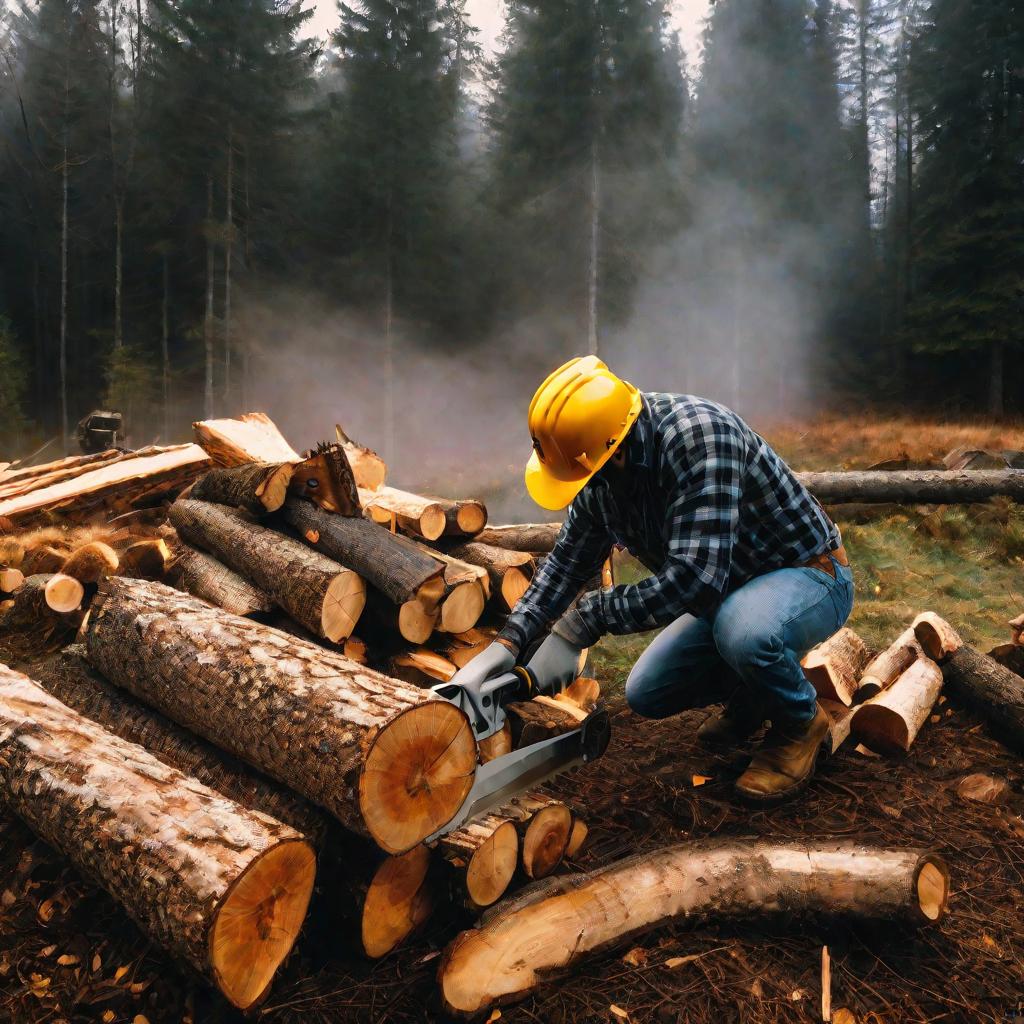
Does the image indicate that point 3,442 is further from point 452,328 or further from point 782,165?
point 782,165

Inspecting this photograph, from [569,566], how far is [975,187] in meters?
17.7

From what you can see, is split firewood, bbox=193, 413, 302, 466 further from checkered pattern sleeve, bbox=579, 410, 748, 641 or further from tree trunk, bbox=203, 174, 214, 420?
tree trunk, bbox=203, 174, 214, 420

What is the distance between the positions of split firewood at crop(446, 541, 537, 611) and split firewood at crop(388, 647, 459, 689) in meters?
0.56

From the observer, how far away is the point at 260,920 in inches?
71.9

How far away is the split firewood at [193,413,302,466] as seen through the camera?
534 centimetres

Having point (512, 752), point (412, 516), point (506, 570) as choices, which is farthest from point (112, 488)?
point (512, 752)

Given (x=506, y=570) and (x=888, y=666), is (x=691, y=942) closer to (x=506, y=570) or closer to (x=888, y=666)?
(x=888, y=666)

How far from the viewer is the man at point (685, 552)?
8.05 feet

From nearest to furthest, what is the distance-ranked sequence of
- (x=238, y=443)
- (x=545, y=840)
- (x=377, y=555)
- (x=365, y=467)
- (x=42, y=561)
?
(x=545, y=840) → (x=377, y=555) → (x=42, y=561) → (x=365, y=467) → (x=238, y=443)

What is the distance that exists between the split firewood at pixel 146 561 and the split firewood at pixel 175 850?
203 centimetres

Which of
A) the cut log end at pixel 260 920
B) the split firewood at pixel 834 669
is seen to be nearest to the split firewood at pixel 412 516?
the split firewood at pixel 834 669

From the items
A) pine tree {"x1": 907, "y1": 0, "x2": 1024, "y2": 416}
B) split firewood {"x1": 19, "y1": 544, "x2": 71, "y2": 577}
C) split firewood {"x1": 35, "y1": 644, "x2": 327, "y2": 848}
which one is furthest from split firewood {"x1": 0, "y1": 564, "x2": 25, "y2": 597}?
pine tree {"x1": 907, "y1": 0, "x2": 1024, "y2": 416}

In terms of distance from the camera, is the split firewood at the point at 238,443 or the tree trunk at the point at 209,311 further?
the tree trunk at the point at 209,311

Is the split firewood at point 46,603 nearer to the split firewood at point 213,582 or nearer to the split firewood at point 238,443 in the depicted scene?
the split firewood at point 213,582
